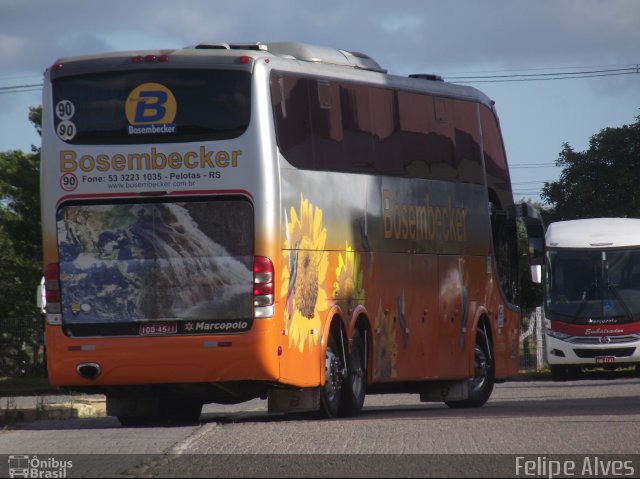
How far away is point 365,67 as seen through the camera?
1994 centimetres

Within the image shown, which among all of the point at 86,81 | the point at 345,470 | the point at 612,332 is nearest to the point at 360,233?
the point at 86,81

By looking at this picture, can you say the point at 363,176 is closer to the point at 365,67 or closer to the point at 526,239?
the point at 365,67

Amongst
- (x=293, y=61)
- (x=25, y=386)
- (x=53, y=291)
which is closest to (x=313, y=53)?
(x=293, y=61)

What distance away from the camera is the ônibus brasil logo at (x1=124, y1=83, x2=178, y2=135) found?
16734mm

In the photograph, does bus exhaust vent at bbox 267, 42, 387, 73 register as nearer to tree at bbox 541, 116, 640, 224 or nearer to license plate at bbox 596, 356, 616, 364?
license plate at bbox 596, 356, 616, 364

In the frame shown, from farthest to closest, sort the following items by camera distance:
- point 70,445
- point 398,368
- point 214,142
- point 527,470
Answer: point 398,368 < point 214,142 < point 70,445 < point 527,470

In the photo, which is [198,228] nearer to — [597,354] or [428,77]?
[428,77]

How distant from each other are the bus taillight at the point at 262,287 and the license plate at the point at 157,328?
0.93m

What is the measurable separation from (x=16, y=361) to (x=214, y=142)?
2935 centimetres

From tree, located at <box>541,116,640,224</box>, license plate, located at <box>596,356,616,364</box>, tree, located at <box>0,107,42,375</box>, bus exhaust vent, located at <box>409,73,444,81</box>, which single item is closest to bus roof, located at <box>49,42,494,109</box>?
bus exhaust vent, located at <box>409,73,444,81</box>

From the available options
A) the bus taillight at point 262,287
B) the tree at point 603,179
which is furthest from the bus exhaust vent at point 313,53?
the tree at point 603,179

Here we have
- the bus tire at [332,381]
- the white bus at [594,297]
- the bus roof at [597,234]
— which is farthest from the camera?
the bus roof at [597,234]

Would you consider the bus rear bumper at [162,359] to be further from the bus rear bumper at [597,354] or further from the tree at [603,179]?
the tree at [603,179]

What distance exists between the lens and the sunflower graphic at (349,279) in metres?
18.3
